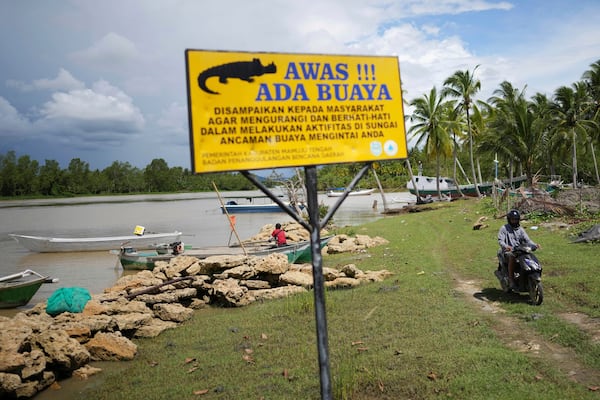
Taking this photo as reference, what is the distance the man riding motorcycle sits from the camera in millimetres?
7906

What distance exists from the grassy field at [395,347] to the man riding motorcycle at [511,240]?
582 mm

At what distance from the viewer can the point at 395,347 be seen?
6297 millimetres

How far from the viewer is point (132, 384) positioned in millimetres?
6230

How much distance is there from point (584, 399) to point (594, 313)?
2.90m

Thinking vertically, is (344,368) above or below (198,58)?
below

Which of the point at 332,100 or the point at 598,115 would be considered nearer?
the point at 332,100

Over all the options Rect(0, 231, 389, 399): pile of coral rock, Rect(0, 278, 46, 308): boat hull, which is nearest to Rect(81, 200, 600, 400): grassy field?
Rect(0, 231, 389, 399): pile of coral rock

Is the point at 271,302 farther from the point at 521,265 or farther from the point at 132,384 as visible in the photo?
the point at 521,265

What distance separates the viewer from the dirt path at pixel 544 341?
499 centimetres

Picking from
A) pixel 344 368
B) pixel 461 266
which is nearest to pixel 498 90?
pixel 461 266

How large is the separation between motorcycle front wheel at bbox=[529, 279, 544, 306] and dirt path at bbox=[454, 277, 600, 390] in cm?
19

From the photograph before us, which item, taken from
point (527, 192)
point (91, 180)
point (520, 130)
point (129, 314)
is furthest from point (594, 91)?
point (91, 180)

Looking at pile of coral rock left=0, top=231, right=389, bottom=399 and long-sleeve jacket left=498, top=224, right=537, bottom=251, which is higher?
long-sleeve jacket left=498, top=224, right=537, bottom=251

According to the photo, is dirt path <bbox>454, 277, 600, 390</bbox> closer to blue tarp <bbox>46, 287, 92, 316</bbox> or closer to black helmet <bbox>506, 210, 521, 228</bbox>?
black helmet <bbox>506, 210, 521, 228</bbox>
